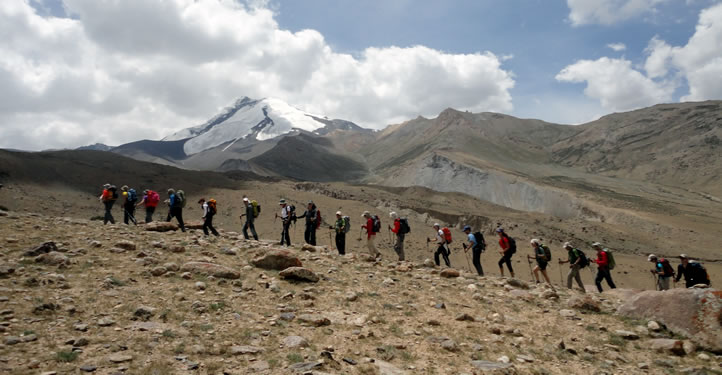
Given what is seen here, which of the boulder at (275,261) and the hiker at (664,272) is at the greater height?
the boulder at (275,261)

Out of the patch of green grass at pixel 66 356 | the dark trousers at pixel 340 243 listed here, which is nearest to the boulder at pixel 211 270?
the patch of green grass at pixel 66 356

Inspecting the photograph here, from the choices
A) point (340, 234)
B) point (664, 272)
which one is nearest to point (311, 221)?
point (340, 234)

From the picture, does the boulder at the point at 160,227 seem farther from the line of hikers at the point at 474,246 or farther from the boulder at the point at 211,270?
the boulder at the point at 211,270

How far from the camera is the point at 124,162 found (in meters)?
60.7

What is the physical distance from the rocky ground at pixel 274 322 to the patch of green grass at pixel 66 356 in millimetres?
26

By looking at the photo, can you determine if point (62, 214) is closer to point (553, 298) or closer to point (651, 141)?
point (553, 298)

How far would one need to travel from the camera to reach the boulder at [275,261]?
10133 mm

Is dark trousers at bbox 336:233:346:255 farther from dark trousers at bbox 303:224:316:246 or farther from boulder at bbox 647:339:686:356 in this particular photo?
boulder at bbox 647:339:686:356

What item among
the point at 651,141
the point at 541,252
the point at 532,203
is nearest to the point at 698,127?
the point at 651,141

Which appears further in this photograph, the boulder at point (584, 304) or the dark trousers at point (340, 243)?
the dark trousers at point (340, 243)

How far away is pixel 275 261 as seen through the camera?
10.2 metres

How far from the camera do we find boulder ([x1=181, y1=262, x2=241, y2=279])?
8.88 metres

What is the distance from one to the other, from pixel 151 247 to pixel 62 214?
108 ft

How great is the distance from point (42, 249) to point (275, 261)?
16.7ft
